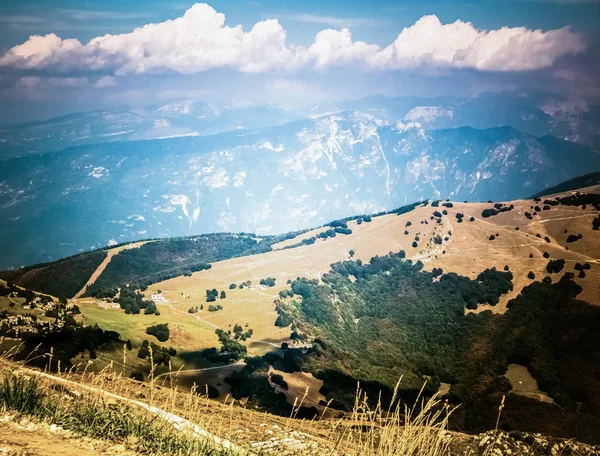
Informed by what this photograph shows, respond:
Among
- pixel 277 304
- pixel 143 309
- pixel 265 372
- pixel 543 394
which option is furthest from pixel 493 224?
pixel 143 309

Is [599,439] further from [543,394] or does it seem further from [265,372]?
[265,372]

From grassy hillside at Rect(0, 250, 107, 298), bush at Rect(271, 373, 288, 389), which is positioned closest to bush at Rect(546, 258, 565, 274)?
bush at Rect(271, 373, 288, 389)

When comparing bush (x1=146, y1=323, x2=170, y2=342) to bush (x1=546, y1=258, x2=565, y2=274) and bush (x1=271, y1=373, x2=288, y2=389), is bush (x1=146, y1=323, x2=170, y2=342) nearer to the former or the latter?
bush (x1=271, y1=373, x2=288, y2=389)

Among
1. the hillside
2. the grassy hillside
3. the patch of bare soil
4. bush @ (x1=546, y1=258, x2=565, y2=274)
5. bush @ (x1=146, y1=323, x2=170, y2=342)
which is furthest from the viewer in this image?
the grassy hillside

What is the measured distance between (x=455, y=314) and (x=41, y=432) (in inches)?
5047

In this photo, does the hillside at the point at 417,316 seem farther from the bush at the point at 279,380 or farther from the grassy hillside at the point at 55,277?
the grassy hillside at the point at 55,277

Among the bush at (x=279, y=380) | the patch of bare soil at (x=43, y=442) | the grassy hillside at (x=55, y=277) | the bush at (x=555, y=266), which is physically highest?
the patch of bare soil at (x=43, y=442)

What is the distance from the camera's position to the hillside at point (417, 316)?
7812 centimetres

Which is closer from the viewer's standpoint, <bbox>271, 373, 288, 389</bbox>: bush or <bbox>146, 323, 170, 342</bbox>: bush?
<bbox>146, 323, 170, 342</bbox>: bush

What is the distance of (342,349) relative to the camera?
107250mm

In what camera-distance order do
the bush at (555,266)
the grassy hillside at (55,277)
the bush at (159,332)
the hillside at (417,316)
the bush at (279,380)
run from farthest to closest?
1. the grassy hillside at (55,277)
2. the bush at (555,266)
3. the hillside at (417,316)
4. the bush at (279,380)
5. the bush at (159,332)

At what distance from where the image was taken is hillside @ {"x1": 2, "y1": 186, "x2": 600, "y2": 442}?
78.1m

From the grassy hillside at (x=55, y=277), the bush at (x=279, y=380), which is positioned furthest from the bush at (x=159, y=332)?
the grassy hillside at (x=55, y=277)

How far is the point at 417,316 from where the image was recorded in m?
124
